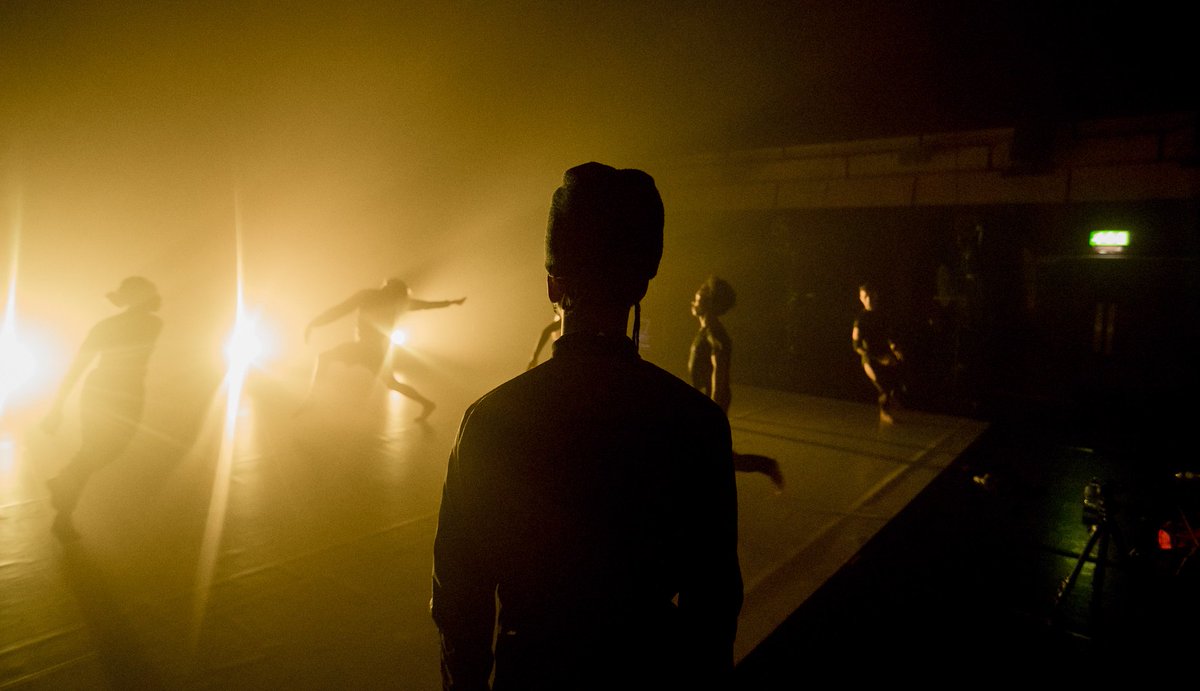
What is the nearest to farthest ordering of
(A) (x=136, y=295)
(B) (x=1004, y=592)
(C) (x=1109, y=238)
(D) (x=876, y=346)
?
(B) (x=1004, y=592) < (A) (x=136, y=295) < (C) (x=1109, y=238) < (D) (x=876, y=346)

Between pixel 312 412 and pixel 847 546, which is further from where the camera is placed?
pixel 312 412

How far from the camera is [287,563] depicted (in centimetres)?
364

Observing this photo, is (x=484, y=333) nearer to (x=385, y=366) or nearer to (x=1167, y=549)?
(x=385, y=366)

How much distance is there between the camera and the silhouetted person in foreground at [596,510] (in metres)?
1.05

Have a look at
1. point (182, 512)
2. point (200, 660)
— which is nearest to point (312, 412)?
point (182, 512)

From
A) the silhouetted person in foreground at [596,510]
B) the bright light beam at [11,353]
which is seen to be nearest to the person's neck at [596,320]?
the silhouetted person in foreground at [596,510]

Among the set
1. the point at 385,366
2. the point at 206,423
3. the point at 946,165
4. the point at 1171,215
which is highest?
the point at 946,165

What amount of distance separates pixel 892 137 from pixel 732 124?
8.25 ft

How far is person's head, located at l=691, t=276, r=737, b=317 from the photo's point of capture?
17.0 ft

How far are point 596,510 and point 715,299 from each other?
14.4ft

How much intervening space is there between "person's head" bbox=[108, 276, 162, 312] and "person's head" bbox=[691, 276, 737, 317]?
13.3ft

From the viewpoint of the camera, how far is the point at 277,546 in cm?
387

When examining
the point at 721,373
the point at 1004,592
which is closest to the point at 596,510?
the point at 1004,592

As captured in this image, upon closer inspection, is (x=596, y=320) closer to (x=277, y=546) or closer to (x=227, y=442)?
(x=277, y=546)
